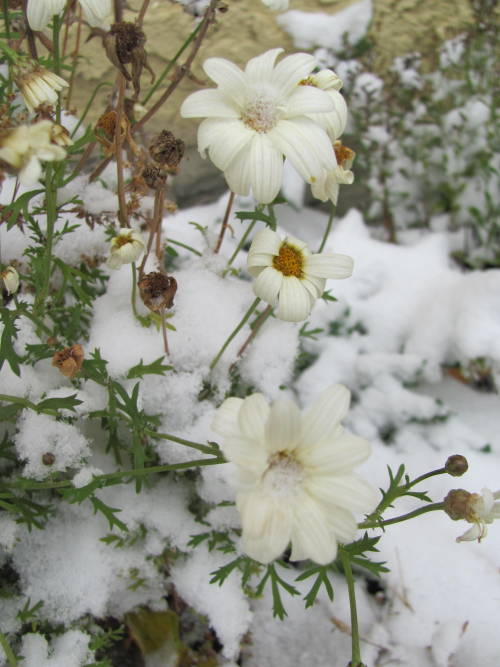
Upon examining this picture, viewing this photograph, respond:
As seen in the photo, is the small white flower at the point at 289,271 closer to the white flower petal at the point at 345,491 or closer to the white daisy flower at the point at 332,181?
the white daisy flower at the point at 332,181

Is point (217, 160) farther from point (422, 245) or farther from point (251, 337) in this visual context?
point (422, 245)

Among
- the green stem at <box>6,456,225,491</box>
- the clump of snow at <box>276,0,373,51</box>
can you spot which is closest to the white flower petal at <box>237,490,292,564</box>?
the green stem at <box>6,456,225,491</box>

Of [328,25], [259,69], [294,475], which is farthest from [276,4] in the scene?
[328,25]

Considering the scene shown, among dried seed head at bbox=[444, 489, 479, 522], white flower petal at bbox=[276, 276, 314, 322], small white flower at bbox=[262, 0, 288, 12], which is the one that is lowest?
dried seed head at bbox=[444, 489, 479, 522]

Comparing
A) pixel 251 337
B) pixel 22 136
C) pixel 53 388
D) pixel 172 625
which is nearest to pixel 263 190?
pixel 22 136

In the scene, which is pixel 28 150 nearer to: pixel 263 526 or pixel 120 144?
pixel 120 144

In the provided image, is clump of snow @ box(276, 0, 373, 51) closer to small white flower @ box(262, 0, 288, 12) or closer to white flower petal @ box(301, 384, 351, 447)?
small white flower @ box(262, 0, 288, 12)

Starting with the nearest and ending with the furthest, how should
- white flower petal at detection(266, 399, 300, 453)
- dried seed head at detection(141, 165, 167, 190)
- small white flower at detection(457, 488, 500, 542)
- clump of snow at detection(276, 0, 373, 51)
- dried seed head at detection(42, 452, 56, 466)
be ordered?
white flower petal at detection(266, 399, 300, 453)
small white flower at detection(457, 488, 500, 542)
dried seed head at detection(141, 165, 167, 190)
dried seed head at detection(42, 452, 56, 466)
clump of snow at detection(276, 0, 373, 51)
